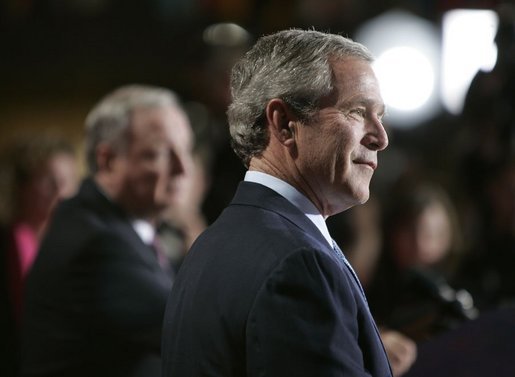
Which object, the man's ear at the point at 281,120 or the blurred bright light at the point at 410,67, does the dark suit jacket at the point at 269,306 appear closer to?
the man's ear at the point at 281,120

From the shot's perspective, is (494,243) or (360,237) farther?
(360,237)

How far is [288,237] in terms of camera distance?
6.23 feet

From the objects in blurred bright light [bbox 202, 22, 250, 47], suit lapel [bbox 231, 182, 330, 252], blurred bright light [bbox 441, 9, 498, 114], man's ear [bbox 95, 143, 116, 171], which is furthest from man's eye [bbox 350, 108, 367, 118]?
blurred bright light [bbox 441, 9, 498, 114]

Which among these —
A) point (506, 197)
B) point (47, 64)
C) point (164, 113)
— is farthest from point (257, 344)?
point (47, 64)

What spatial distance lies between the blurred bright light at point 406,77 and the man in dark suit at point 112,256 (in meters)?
6.34

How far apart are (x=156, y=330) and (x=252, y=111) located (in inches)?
39.2

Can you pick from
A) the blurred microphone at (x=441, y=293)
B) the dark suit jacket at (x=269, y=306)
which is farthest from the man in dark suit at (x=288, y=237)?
the blurred microphone at (x=441, y=293)

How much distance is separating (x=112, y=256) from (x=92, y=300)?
143 mm

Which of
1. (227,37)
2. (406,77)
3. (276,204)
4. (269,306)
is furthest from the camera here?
(406,77)

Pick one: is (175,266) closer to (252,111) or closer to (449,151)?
(252,111)

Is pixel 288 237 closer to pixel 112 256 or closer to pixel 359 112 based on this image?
pixel 359 112

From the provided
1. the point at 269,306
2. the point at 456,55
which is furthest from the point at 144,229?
the point at 456,55

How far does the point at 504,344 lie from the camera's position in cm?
246

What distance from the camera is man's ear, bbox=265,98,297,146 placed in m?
2.05
